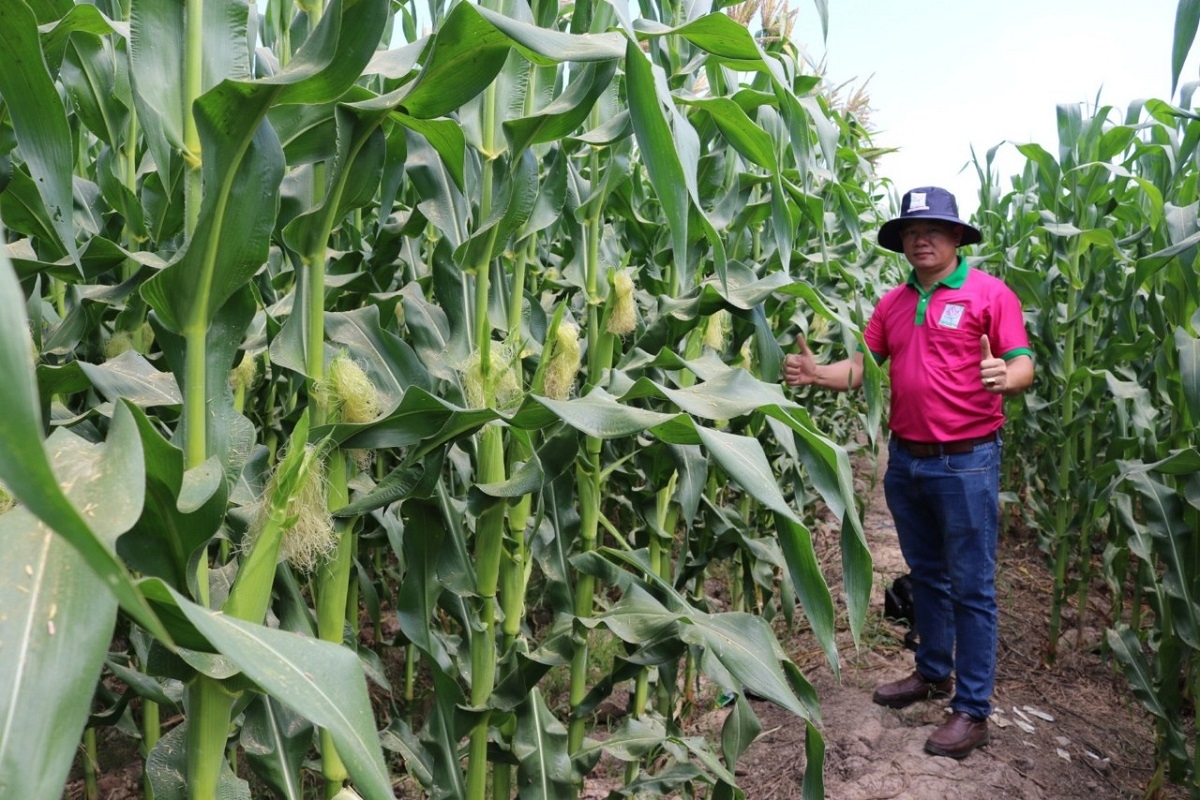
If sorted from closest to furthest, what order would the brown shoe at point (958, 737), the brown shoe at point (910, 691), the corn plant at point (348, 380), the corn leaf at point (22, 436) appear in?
1. the corn leaf at point (22, 436)
2. the corn plant at point (348, 380)
3. the brown shoe at point (958, 737)
4. the brown shoe at point (910, 691)

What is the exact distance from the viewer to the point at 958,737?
303 centimetres

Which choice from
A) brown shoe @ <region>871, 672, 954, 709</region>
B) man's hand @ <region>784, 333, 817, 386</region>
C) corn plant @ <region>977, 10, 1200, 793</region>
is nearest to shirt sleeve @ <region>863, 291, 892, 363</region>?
man's hand @ <region>784, 333, 817, 386</region>

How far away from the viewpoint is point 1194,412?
2473 mm

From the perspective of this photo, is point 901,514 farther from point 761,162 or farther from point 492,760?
point 761,162

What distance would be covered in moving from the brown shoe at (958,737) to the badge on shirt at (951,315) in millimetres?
1445

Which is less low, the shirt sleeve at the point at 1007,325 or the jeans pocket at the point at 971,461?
the shirt sleeve at the point at 1007,325

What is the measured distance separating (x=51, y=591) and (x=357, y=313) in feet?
3.13

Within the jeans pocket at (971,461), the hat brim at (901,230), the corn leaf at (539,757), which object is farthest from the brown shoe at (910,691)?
the corn leaf at (539,757)

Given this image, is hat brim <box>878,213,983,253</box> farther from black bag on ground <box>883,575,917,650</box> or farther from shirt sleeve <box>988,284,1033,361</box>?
black bag on ground <box>883,575,917,650</box>

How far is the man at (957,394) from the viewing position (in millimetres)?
3125

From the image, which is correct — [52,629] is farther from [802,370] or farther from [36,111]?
[802,370]

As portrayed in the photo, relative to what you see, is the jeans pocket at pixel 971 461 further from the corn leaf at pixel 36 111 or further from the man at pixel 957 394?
the corn leaf at pixel 36 111

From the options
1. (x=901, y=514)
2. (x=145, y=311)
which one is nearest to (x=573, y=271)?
(x=145, y=311)

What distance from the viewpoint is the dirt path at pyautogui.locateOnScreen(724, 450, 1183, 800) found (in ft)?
9.33
